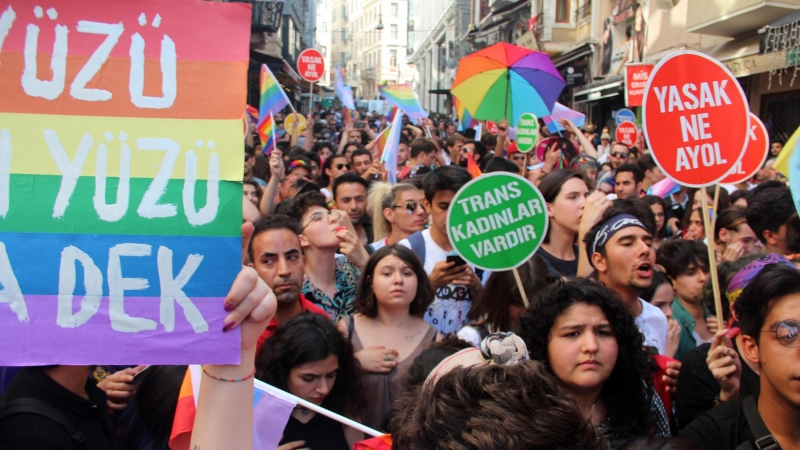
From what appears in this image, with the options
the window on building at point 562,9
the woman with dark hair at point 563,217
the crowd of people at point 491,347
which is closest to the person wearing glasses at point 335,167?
the crowd of people at point 491,347

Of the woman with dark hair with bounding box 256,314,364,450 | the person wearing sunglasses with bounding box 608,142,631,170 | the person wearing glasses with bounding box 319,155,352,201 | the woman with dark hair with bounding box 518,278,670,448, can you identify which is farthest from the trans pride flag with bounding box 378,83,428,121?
the woman with dark hair with bounding box 518,278,670,448

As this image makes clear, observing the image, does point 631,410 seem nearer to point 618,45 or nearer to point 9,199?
point 9,199

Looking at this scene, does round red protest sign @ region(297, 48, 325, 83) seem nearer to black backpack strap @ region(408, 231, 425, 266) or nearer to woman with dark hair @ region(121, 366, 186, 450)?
black backpack strap @ region(408, 231, 425, 266)

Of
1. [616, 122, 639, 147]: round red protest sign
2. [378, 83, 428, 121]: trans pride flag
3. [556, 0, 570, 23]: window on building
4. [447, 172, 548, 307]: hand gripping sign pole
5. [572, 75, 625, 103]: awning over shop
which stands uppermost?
[556, 0, 570, 23]: window on building

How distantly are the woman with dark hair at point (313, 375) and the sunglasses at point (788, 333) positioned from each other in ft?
5.38

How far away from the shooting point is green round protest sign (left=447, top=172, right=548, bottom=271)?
11.9 ft

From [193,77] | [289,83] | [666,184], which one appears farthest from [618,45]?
[193,77]

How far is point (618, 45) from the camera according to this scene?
2202 cm

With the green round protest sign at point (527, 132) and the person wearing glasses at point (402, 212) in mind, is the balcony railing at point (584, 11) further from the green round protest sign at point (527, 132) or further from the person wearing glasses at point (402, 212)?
the person wearing glasses at point (402, 212)

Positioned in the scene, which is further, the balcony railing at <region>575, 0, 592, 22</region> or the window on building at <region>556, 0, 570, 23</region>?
the window on building at <region>556, 0, 570, 23</region>

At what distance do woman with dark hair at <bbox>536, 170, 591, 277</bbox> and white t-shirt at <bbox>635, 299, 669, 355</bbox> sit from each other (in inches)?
32.6

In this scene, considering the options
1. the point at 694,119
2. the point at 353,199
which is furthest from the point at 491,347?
the point at 353,199

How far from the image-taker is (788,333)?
227 centimetres

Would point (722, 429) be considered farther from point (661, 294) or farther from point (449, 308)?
point (449, 308)
